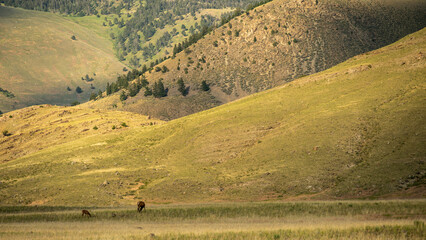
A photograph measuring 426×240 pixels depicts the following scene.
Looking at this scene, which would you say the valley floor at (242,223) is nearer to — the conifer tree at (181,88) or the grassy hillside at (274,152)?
the grassy hillside at (274,152)

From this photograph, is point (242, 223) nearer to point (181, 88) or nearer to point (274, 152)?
point (274, 152)

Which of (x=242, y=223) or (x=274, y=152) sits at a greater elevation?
(x=274, y=152)

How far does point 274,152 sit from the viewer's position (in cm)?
6806

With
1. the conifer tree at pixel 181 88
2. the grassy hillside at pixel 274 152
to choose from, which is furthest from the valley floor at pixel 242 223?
the conifer tree at pixel 181 88

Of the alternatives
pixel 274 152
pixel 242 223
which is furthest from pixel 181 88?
pixel 242 223

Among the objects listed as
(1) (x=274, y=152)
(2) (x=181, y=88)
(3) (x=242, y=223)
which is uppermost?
(2) (x=181, y=88)

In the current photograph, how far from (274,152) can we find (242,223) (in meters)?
35.4

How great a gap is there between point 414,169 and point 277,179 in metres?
16.8

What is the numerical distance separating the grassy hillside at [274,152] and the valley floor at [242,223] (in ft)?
46.4

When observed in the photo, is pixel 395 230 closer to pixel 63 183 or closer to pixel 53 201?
pixel 53 201

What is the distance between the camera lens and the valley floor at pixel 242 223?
25.2 metres

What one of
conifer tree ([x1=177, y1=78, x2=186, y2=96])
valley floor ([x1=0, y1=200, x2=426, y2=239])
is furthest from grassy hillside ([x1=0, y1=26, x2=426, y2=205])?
conifer tree ([x1=177, y1=78, x2=186, y2=96])

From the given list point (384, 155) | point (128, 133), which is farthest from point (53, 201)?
point (384, 155)

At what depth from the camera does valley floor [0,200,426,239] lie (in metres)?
25.2
